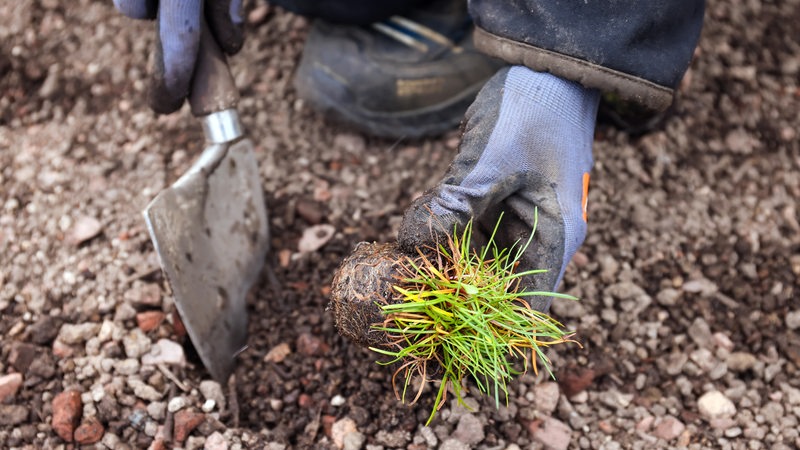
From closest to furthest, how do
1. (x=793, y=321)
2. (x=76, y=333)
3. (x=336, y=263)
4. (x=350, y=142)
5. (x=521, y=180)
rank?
1. (x=521, y=180)
2. (x=76, y=333)
3. (x=793, y=321)
4. (x=336, y=263)
5. (x=350, y=142)

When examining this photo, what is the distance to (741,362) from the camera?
2.13m

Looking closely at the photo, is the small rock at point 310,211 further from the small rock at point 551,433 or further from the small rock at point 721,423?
the small rock at point 721,423

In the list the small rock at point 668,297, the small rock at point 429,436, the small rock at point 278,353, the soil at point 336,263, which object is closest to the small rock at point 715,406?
the soil at point 336,263

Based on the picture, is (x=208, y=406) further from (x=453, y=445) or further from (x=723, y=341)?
(x=723, y=341)

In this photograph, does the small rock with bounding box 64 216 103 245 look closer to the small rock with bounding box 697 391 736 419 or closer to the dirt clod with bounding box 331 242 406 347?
the dirt clod with bounding box 331 242 406 347

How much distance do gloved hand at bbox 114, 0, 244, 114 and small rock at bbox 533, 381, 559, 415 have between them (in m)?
1.26

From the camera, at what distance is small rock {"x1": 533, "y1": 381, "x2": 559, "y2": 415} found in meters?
2.01

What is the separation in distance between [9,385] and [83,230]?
21.2 inches

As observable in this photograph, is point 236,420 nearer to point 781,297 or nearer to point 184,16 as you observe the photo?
point 184,16

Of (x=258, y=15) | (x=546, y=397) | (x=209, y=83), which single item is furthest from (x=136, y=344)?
(x=258, y=15)

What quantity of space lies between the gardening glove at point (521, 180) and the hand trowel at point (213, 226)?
666 millimetres

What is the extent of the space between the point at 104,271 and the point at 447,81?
128 centimetres

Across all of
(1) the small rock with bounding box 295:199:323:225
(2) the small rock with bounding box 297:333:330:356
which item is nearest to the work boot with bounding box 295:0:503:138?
(1) the small rock with bounding box 295:199:323:225

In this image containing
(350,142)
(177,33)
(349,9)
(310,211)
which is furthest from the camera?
(350,142)
